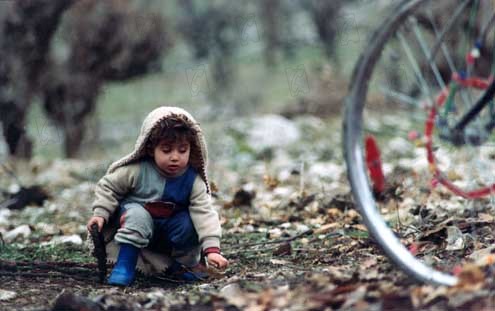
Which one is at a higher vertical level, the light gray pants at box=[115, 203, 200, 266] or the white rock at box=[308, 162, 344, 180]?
the light gray pants at box=[115, 203, 200, 266]

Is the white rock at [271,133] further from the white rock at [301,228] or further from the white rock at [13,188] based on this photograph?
the white rock at [301,228]

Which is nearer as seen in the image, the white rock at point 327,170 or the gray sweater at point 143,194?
the gray sweater at point 143,194

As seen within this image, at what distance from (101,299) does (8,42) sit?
20.2 feet

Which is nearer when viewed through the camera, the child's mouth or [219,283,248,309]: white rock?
[219,283,248,309]: white rock

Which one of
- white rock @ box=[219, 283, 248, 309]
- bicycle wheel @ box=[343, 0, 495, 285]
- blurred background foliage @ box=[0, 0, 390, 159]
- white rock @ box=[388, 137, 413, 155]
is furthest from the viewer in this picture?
blurred background foliage @ box=[0, 0, 390, 159]

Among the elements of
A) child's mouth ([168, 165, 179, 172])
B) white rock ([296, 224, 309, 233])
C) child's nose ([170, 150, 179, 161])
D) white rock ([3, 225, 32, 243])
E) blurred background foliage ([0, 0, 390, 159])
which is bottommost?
white rock ([296, 224, 309, 233])

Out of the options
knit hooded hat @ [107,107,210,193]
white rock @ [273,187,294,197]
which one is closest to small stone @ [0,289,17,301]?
knit hooded hat @ [107,107,210,193]

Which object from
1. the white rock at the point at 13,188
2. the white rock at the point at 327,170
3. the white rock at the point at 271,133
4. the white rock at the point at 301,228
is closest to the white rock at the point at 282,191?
the white rock at the point at 327,170

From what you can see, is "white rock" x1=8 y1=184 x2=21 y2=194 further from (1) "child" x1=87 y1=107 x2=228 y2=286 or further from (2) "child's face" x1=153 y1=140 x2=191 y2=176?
(2) "child's face" x1=153 y1=140 x2=191 y2=176

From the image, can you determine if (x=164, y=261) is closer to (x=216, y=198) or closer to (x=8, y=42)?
(x=216, y=198)

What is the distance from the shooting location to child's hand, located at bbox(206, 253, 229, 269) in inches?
123

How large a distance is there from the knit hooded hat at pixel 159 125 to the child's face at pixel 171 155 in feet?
0.23

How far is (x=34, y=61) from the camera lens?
343 inches

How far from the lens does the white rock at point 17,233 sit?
438 centimetres
